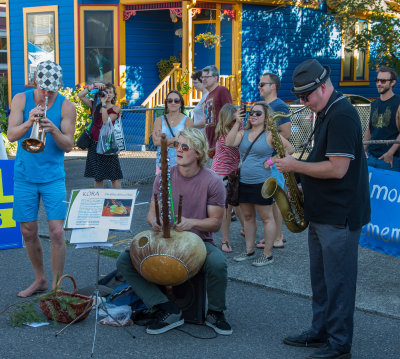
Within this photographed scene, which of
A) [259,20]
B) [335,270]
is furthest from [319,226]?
[259,20]

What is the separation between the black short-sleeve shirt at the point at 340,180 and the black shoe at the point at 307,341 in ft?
2.90

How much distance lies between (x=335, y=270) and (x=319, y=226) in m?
0.30

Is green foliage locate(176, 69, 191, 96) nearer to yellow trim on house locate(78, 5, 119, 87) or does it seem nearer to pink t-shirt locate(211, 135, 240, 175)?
yellow trim on house locate(78, 5, 119, 87)

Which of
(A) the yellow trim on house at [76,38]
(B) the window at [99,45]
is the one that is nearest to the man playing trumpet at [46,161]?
(B) the window at [99,45]

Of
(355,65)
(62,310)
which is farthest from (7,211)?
(355,65)

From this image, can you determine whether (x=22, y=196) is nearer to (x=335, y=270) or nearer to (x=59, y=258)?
(x=59, y=258)

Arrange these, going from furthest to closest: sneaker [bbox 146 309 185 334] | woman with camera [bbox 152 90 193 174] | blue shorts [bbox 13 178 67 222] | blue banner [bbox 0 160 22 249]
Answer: woman with camera [bbox 152 90 193 174], blue banner [bbox 0 160 22 249], blue shorts [bbox 13 178 67 222], sneaker [bbox 146 309 185 334]

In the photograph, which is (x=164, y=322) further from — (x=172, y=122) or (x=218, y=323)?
(x=172, y=122)

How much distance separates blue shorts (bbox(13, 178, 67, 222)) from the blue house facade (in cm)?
1144

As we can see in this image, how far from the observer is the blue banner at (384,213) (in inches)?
221

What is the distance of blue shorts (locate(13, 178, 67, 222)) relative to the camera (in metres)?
5.36

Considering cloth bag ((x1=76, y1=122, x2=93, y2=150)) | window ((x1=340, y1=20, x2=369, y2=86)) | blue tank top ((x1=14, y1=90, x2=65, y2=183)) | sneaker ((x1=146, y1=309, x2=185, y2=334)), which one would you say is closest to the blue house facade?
window ((x1=340, y1=20, x2=369, y2=86))

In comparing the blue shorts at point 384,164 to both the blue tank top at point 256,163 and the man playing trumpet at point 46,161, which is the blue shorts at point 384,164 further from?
the man playing trumpet at point 46,161

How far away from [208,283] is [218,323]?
309mm
